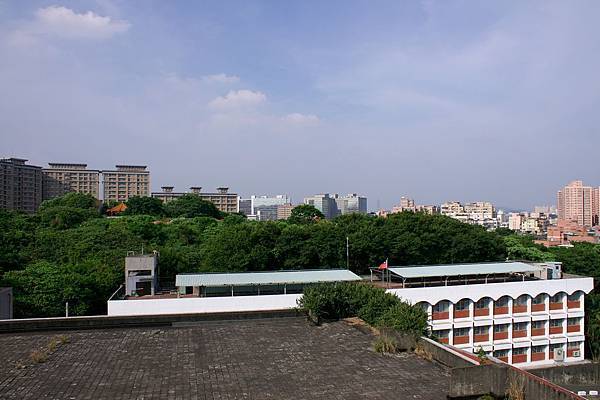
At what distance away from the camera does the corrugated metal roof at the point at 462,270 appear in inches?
890

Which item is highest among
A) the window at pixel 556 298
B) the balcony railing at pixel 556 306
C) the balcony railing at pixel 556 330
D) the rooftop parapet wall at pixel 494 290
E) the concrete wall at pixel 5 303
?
the concrete wall at pixel 5 303

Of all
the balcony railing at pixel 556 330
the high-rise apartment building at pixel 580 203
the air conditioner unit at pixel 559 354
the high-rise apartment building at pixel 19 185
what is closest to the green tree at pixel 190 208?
the high-rise apartment building at pixel 19 185

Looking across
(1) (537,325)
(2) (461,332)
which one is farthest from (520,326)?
(2) (461,332)

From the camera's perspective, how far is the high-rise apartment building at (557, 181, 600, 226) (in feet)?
488

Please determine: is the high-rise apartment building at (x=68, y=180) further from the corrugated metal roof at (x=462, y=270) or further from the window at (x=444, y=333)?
the window at (x=444, y=333)

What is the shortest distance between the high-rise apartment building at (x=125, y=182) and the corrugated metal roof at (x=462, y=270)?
10434cm

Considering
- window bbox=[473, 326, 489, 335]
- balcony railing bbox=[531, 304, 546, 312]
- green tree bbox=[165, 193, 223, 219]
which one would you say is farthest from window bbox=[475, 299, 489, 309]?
green tree bbox=[165, 193, 223, 219]

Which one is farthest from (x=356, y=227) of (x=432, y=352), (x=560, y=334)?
(x=432, y=352)

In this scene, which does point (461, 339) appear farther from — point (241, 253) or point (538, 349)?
point (241, 253)

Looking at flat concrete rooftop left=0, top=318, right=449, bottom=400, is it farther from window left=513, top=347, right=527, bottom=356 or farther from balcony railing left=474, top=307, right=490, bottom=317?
window left=513, top=347, right=527, bottom=356

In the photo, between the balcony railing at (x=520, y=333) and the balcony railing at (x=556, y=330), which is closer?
the balcony railing at (x=520, y=333)

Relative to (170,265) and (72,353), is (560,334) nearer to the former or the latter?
(170,265)

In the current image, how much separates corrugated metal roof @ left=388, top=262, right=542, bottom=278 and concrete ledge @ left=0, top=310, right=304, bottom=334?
9915mm

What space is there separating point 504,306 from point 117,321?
18352mm
